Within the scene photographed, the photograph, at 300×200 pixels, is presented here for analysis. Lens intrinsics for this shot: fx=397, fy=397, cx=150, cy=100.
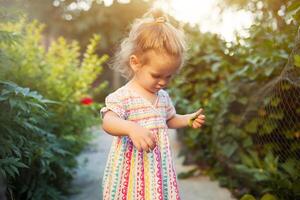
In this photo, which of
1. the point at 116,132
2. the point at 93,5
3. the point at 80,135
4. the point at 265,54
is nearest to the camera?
the point at 116,132

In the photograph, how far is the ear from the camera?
6.77ft

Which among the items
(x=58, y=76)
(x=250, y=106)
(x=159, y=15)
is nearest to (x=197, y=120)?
(x=159, y=15)

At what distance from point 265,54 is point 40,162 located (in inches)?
72.7

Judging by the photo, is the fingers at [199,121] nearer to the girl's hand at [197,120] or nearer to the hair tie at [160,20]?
the girl's hand at [197,120]

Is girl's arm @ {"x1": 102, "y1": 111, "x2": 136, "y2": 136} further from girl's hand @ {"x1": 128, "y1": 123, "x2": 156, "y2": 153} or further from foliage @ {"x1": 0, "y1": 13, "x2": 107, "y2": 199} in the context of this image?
foliage @ {"x1": 0, "y1": 13, "x2": 107, "y2": 199}

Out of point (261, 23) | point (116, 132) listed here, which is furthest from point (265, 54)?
point (116, 132)

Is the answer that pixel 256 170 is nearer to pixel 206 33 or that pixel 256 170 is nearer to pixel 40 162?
pixel 40 162

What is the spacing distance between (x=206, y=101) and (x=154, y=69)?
105 inches

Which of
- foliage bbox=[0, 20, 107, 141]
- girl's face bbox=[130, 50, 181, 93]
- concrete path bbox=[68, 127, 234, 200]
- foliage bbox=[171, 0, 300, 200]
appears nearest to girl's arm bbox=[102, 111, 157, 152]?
girl's face bbox=[130, 50, 181, 93]

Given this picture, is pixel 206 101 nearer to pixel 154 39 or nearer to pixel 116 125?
pixel 154 39

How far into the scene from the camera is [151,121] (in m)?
2.07

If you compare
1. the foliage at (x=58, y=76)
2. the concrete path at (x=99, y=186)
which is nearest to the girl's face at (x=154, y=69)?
the foliage at (x=58, y=76)

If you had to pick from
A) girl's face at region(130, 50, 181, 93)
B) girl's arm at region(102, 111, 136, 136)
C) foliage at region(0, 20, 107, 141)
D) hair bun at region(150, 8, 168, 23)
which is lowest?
girl's arm at region(102, 111, 136, 136)

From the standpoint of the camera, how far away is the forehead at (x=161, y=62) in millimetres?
1975
